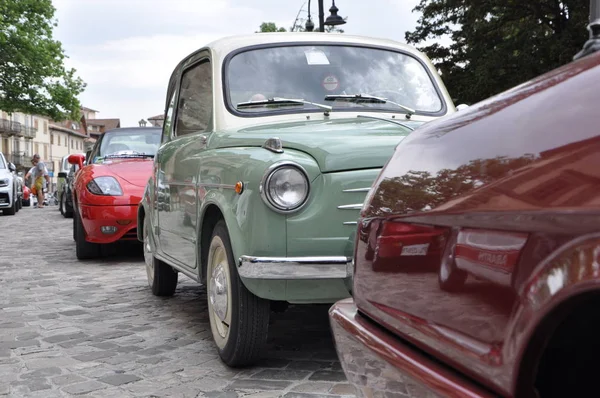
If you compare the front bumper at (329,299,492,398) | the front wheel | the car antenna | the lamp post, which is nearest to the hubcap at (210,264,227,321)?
the front wheel

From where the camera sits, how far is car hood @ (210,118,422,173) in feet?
12.2

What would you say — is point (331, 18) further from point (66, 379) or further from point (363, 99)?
point (66, 379)

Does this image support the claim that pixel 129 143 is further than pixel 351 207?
Yes

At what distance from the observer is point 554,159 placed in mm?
1233

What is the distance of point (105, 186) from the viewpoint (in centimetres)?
900

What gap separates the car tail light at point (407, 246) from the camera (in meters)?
1.54

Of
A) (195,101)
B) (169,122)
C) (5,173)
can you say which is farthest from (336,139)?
(5,173)

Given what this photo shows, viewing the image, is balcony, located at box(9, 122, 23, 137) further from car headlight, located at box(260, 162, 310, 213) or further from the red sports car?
car headlight, located at box(260, 162, 310, 213)

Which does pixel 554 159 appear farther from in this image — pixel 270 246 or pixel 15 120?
pixel 15 120

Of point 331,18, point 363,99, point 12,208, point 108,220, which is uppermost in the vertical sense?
point 331,18

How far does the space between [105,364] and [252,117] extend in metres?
1.64

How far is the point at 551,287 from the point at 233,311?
9.30 feet

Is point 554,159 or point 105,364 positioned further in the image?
point 105,364

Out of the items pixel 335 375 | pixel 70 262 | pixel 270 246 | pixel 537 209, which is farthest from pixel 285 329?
pixel 70 262
